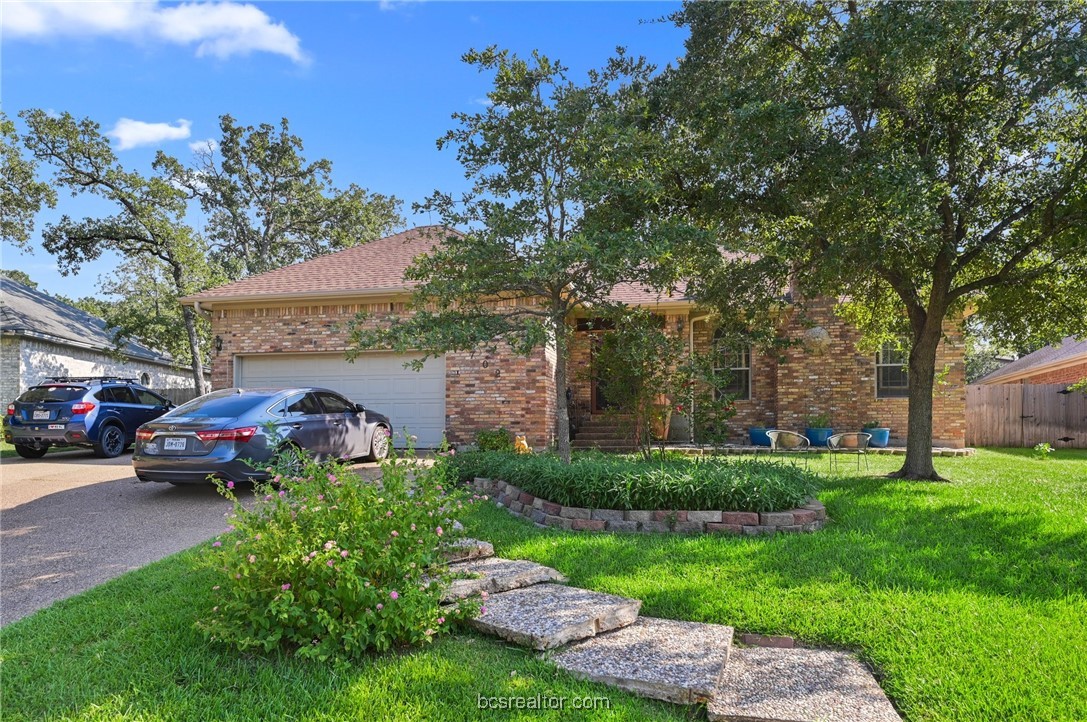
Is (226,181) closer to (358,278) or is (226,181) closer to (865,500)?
(358,278)

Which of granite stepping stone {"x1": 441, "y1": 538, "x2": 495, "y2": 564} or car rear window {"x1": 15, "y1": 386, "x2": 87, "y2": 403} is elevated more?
car rear window {"x1": 15, "y1": 386, "x2": 87, "y2": 403}

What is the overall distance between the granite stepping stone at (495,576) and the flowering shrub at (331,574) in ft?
0.95

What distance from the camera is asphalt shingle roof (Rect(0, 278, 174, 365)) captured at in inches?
710

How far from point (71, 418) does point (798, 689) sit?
42.8ft

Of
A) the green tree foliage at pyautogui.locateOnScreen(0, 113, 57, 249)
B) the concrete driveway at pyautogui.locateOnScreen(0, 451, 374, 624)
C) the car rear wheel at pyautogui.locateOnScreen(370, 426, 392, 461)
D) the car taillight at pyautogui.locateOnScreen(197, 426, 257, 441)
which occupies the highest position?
the green tree foliage at pyautogui.locateOnScreen(0, 113, 57, 249)

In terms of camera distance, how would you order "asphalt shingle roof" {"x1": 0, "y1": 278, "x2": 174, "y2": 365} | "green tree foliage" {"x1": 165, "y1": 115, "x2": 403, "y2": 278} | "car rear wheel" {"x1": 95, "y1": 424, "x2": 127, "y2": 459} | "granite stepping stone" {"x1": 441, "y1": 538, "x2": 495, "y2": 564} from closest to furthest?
"granite stepping stone" {"x1": 441, "y1": 538, "x2": 495, "y2": 564}, "car rear wheel" {"x1": 95, "y1": 424, "x2": 127, "y2": 459}, "asphalt shingle roof" {"x1": 0, "y1": 278, "x2": 174, "y2": 365}, "green tree foliage" {"x1": 165, "y1": 115, "x2": 403, "y2": 278}

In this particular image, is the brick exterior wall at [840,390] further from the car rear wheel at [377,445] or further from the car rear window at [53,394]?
the car rear window at [53,394]

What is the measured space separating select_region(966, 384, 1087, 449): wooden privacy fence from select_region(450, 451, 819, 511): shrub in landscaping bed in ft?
46.0

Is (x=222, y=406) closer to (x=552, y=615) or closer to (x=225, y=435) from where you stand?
(x=225, y=435)

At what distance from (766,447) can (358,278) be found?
946 cm

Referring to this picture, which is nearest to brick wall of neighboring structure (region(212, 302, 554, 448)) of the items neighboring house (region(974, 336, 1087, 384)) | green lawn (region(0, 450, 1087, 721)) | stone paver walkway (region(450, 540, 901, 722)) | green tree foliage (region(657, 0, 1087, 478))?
green tree foliage (region(657, 0, 1087, 478))

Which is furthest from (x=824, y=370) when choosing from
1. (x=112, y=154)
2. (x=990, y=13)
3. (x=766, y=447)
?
(x=112, y=154)

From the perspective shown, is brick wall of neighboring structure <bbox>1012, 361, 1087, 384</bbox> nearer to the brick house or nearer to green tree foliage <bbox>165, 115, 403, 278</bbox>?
the brick house

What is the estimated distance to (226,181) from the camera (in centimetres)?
2656
